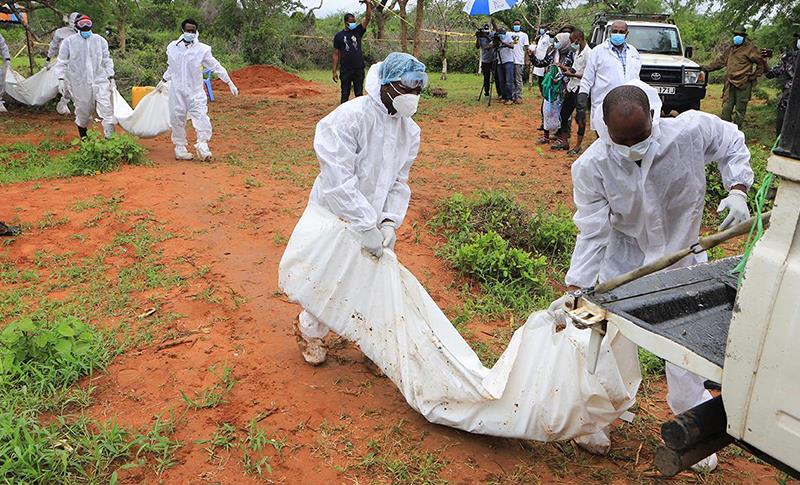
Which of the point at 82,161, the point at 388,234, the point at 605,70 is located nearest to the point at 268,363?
the point at 388,234

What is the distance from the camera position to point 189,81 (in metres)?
7.73

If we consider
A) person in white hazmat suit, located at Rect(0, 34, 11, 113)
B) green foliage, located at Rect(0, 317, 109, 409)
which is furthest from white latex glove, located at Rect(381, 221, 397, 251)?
person in white hazmat suit, located at Rect(0, 34, 11, 113)

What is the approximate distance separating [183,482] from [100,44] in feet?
22.9

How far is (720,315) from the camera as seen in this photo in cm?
204

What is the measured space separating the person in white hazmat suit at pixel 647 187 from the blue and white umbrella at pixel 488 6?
36.6ft

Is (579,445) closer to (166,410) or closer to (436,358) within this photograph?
(436,358)

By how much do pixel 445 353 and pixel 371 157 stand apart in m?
1.10

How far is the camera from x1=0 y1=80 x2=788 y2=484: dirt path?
106 inches

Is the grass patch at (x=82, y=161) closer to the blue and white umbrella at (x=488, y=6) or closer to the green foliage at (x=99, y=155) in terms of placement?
the green foliage at (x=99, y=155)

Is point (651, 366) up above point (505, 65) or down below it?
below

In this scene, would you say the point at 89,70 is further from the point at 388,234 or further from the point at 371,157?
the point at 388,234

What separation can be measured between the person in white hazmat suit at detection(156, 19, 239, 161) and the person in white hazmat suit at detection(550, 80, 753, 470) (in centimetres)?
605

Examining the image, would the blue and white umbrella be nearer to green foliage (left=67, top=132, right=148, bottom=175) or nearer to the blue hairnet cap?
green foliage (left=67, top=132, right=148, bottom=175)

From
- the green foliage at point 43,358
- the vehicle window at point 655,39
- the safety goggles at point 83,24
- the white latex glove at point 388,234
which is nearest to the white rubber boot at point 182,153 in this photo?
the safety goggles at point 83,24
